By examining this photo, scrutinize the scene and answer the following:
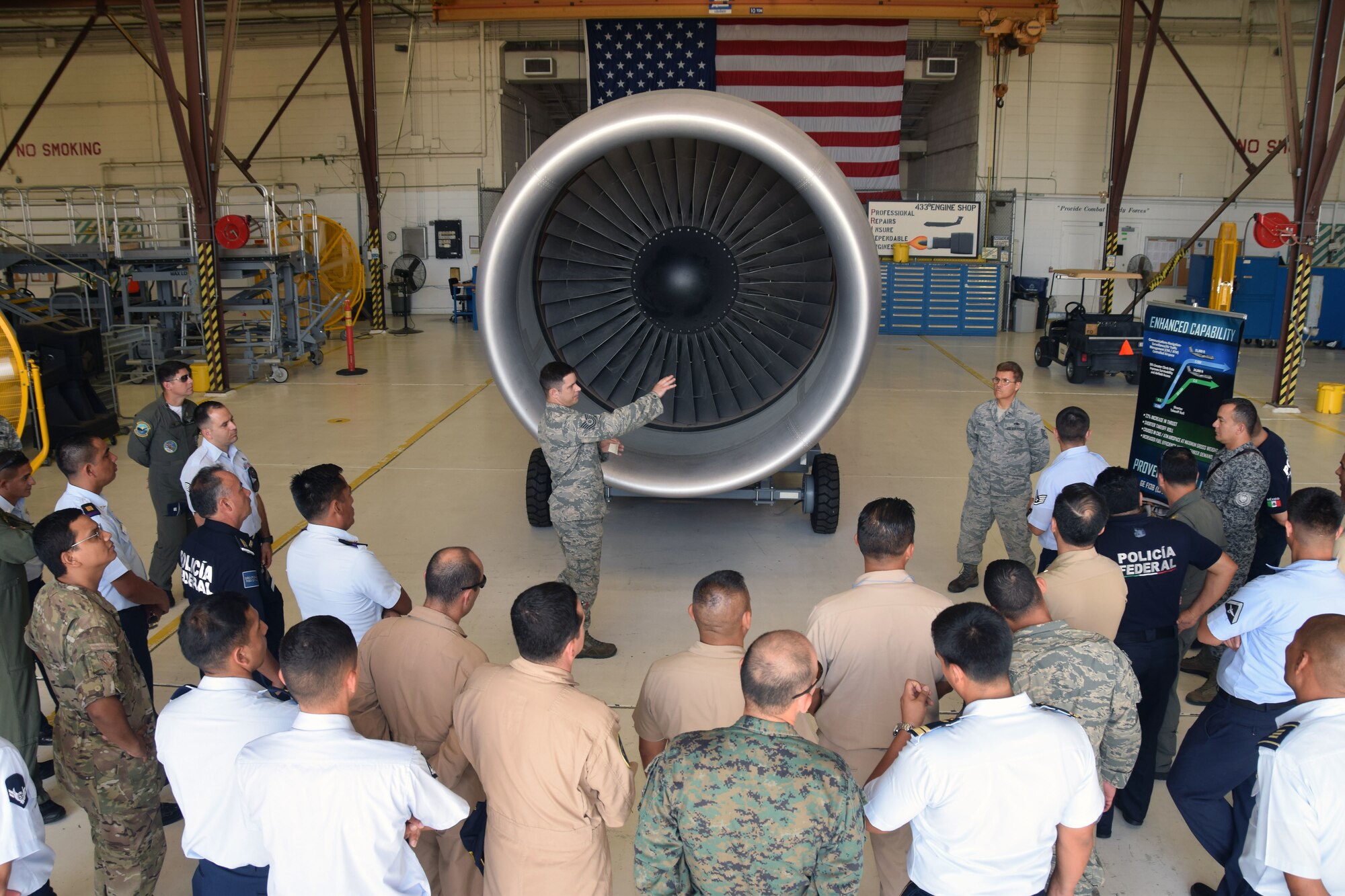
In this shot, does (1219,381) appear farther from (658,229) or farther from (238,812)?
(238,812)

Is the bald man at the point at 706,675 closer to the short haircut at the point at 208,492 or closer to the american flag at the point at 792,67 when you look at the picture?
the short haircut at the point at 208,492

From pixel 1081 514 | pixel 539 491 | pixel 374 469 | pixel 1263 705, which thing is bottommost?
pixel 374 469

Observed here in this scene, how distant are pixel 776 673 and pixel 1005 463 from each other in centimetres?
366

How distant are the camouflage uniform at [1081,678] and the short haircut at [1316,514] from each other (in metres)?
0.87

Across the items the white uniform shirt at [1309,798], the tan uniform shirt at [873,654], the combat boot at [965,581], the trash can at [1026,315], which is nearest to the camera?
the white uniform shirt at [1309,798]

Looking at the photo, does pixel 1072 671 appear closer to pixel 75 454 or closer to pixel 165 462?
pixel 75 454

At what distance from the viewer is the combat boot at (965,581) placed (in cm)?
Answer: 565

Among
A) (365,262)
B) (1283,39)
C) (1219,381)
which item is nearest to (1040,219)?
(1283,39)

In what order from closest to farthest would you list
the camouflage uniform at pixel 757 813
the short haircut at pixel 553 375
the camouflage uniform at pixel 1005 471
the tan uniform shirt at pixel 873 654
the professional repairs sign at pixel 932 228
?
the camouflage uniform at pixel 757 813, the tan uniform shirt at pixel 873 654, the short haircut at pixel 553 375, the camouflage uniform at pixel 1005 471, the professional repairs sign at pixel 932 228

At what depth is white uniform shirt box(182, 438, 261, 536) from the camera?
4.51m

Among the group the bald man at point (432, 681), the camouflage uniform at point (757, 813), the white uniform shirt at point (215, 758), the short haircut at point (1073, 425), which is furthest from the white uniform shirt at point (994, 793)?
the short haircut at point (1073, 425)

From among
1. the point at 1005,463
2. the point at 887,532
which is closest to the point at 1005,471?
the point at 1005,463

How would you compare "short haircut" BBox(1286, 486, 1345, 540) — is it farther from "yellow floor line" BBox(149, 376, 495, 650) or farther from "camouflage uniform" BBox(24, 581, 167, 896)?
"yellow floor line" BBox(149, 376, 495, 650)

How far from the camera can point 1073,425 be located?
466 cm
